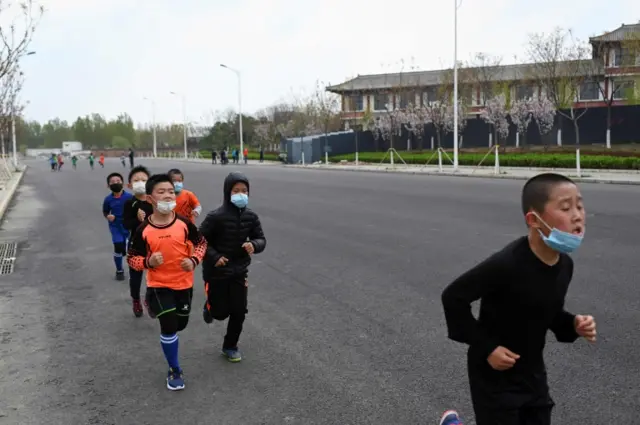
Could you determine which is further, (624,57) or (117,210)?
(624,57)

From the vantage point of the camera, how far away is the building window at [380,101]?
2761 inches

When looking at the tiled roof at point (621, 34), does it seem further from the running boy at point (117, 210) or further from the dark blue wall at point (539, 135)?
the running boy at point (117, 210)

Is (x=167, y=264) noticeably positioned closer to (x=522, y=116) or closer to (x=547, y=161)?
(x=547, y=161)

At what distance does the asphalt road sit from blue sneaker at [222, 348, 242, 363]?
0.26 feet

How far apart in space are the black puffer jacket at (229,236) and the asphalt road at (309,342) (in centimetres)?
77

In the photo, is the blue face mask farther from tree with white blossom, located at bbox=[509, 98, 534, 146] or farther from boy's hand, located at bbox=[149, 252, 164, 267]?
Answer: tree with white blossom, located at bbox=[509, 98, 534, 146]

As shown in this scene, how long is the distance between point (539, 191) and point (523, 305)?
18.6 inches

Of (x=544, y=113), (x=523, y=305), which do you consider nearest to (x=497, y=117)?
(x=544, y=113)

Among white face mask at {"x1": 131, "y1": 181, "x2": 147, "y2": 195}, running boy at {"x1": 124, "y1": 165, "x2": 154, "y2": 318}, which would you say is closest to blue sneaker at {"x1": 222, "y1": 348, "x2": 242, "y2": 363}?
running boy at {"x1": 124, "y1": 165, "x2": 154, "y2": 318}

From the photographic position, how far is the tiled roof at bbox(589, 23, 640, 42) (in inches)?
1452

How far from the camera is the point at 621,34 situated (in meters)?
50.8

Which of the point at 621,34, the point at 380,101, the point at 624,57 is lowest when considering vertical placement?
the point at 380,101

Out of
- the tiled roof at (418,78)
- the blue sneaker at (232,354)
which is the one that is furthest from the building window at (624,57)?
the blue sneaker at (232,354)

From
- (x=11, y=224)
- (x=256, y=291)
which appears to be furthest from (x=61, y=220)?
(x=256, y=291)
